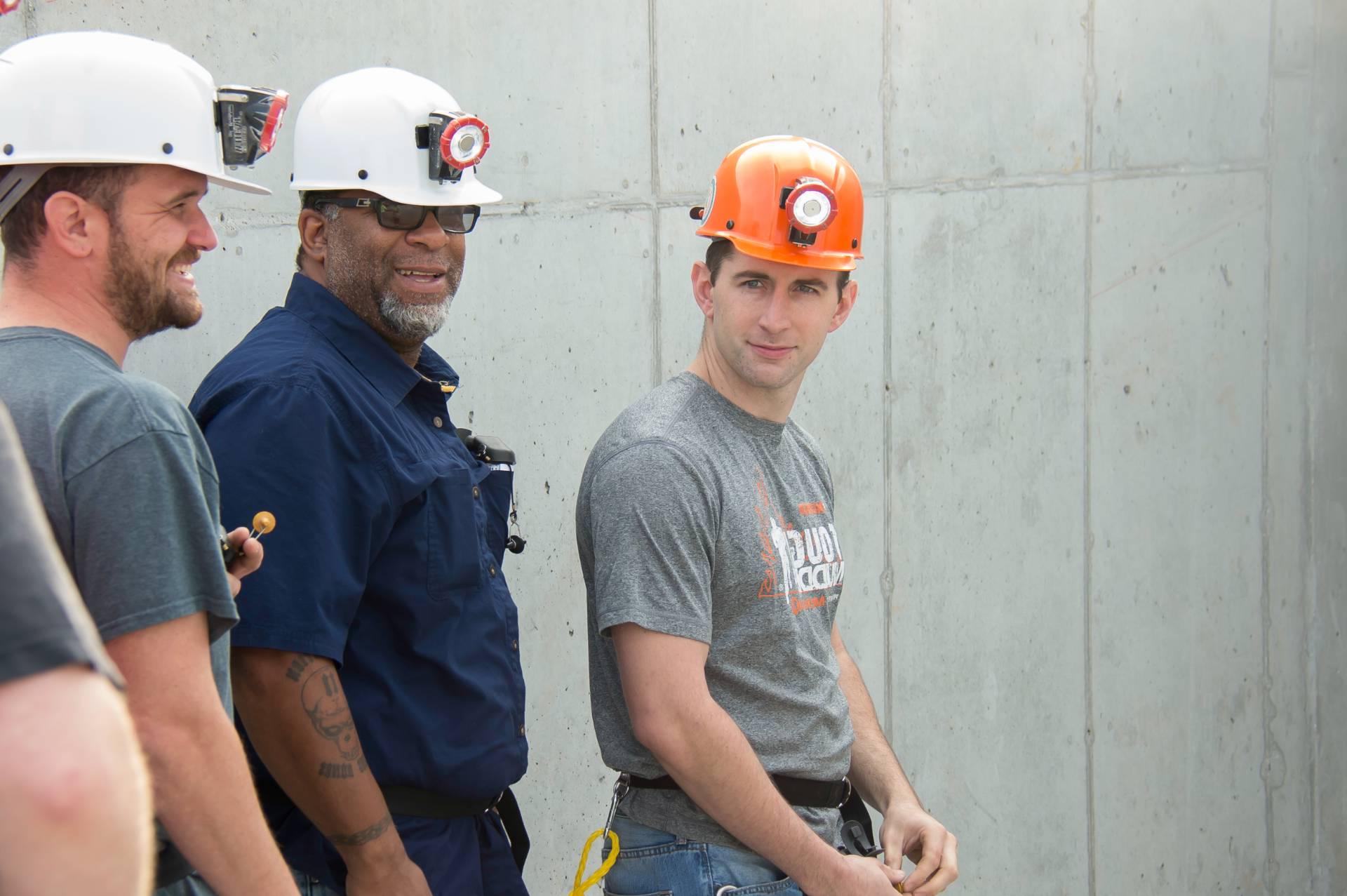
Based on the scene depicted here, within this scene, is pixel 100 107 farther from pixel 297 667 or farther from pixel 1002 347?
pixel 1002 347

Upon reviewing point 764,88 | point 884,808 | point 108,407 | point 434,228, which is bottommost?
point 884,808

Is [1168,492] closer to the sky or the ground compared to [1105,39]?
closer to the ground

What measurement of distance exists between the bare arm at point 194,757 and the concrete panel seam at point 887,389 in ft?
9.50

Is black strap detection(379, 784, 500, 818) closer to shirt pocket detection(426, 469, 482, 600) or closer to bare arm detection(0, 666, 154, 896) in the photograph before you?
shirt pocket detection(426, 469, 482, 600)

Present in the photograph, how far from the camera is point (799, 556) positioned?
2.51 metres

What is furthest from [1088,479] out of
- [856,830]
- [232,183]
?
[232,183]

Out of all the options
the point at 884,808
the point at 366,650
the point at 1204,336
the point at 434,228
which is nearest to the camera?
the point at 366,650

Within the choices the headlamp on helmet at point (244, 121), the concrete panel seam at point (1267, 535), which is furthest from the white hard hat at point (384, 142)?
the concrete panel seam at point (1267, 535)

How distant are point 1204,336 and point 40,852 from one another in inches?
199

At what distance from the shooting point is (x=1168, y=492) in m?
5.16

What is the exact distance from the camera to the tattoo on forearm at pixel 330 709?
2.09 meters

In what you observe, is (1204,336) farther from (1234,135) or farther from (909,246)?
(909,246)

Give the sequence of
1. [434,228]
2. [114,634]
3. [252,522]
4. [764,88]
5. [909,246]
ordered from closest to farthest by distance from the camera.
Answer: [114,634]
[252,522]
[434,228]
[764,88]
[909,246]

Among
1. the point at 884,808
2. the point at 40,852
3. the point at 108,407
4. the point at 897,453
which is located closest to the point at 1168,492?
the point at 897,453
